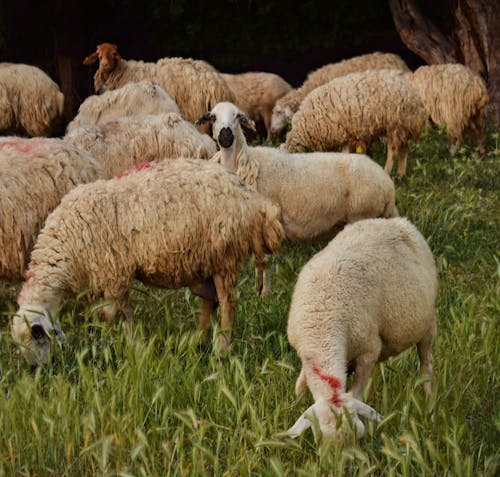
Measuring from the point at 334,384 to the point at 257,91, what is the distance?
38.9 feet

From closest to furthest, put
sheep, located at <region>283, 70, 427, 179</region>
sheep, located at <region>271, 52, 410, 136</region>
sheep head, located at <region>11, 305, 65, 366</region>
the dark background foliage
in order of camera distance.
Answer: sheep head, located at <region>11, 305, 65, 366</region> < sheep, located at <region>283, 70, 427, 179</region> < sheep, located at <region>271, 52, 410, 136</region> < the dark background foliage

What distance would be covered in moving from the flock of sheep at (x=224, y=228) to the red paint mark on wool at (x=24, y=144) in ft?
0.05

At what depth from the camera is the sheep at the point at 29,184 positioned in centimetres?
657

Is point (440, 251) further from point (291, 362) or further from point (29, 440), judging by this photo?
point (29, 440)

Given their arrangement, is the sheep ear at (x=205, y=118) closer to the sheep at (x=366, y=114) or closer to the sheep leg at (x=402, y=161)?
the sheep at (x=366, y=114)

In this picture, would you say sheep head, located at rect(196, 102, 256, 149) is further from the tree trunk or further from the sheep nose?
the tree trunk

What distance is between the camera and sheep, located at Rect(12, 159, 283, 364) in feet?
18.9

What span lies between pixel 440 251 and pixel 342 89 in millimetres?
3494

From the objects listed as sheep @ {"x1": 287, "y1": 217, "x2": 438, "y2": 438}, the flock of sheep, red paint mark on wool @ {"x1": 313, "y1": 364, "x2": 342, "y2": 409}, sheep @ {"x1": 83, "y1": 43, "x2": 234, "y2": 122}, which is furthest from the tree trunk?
red paint mark on wool @ {"x1": 313, "y1": 364, "x2": 342, "y2": 409}

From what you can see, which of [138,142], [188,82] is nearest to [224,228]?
[138,142]

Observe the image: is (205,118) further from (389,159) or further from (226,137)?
(389,159)

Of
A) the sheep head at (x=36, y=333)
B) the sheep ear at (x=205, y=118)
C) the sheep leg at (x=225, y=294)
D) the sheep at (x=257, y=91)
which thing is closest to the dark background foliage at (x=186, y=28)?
the sheep at (x=257, y=91)

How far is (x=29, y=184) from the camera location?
22.1ft

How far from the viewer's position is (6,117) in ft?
41.1
